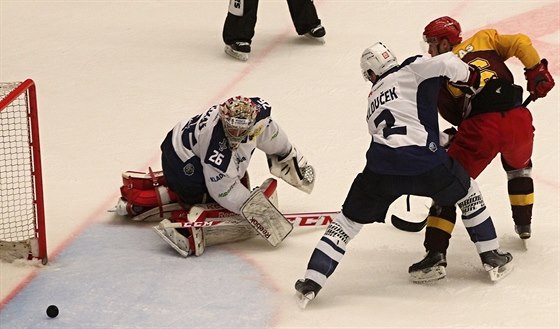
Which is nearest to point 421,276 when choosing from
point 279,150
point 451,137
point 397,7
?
point 451,137

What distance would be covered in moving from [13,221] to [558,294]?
77.7 inches

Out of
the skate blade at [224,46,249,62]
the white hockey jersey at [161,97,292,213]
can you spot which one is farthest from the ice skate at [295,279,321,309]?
the skate blade at [224,46,249,62]

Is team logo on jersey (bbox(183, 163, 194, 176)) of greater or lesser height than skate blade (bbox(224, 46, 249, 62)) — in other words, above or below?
above

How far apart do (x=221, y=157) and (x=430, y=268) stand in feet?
2.70

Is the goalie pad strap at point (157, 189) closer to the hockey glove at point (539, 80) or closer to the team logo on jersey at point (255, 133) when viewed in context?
the team logo on jersey at point (255, 133)

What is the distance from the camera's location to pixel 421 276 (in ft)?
13.7

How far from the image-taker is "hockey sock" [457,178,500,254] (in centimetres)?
407

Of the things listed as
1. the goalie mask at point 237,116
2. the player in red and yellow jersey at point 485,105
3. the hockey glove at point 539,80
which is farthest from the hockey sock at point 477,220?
the goalie mask at point 237,116

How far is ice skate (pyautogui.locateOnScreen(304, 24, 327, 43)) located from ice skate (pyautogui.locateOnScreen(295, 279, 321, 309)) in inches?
99.0

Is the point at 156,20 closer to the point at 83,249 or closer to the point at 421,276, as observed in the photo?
the point at 83,249

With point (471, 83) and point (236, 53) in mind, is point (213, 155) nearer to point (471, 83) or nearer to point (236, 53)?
point (471, 83)

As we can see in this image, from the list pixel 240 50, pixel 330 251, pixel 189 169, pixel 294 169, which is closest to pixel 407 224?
pixel 294 169

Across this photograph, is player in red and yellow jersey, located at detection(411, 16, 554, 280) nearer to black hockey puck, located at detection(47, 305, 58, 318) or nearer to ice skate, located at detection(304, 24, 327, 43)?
black hockey puck, located at detection(47, 305, 58, 318)

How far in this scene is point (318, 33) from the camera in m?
6.35
